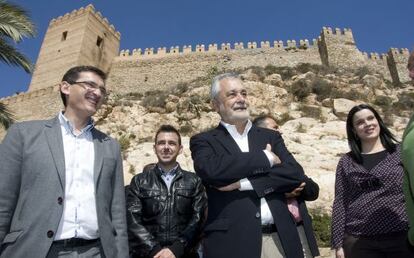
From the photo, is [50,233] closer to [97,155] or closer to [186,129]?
[97,155]

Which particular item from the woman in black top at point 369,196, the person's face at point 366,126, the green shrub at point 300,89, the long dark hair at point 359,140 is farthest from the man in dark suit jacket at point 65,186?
the green shrub at point 300,89

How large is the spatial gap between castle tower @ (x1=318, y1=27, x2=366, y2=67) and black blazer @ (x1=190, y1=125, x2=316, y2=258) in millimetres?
24209

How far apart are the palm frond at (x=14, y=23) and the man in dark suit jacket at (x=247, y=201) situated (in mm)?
7179

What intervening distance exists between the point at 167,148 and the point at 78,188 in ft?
4.85

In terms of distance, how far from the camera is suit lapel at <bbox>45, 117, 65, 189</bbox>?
2.48 m

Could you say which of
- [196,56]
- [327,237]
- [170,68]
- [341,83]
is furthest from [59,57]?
[327,237]

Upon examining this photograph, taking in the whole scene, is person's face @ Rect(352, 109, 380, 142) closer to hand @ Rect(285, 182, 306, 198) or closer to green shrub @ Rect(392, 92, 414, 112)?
hand @ Rect(285, 182, 306, 198)

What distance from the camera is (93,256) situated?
8.02 ft

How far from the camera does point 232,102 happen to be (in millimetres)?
3080

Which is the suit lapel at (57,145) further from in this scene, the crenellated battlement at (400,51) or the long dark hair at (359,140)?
the crenellated battlement at (400,51)

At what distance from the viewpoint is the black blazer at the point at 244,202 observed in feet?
8.42

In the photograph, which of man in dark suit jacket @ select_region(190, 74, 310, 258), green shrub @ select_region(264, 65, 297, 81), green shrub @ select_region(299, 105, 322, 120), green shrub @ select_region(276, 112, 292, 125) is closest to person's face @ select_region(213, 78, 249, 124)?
man in dark suit jacket @ select_region(190, 74, 310, 258)

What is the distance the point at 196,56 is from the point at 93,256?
26.9 metres

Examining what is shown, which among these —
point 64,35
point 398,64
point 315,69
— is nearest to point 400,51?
point 398,64
